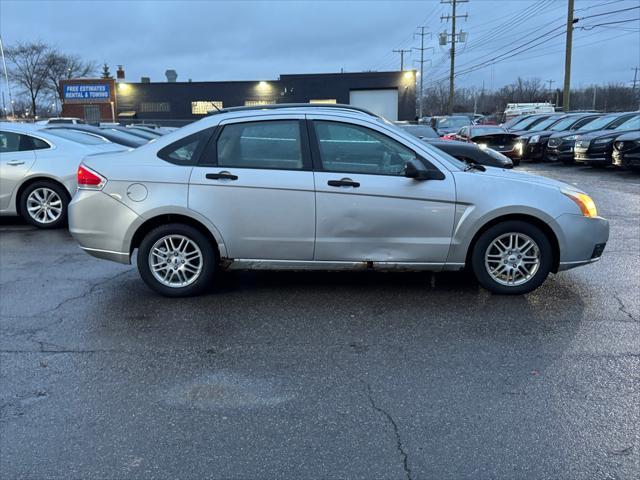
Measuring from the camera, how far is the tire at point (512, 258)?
16.8 ft

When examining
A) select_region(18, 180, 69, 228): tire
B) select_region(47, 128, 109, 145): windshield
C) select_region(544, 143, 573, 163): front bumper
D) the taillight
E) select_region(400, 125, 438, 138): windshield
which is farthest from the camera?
select_region(544, 143, 573, 163): front bumper

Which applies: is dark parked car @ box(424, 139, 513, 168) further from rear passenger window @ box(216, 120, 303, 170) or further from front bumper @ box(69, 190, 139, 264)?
front bumper @ box(69, 190, 139, 264)

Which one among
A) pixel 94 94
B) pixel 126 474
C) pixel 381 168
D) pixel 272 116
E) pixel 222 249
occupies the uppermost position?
pixel 94 94

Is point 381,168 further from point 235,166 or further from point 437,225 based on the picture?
point 235,166

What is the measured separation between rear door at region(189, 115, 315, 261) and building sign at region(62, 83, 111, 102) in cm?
4500

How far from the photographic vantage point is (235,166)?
204 inches

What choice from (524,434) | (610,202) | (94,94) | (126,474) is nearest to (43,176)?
(126,474)

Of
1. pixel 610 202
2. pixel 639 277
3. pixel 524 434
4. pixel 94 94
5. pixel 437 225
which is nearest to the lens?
pixel 524 434

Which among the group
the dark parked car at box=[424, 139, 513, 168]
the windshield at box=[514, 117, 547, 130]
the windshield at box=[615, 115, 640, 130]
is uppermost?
the windshield at box=[514, 117, 547, 130]

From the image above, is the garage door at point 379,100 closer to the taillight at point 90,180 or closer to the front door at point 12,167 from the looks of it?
the front door at point 12,167

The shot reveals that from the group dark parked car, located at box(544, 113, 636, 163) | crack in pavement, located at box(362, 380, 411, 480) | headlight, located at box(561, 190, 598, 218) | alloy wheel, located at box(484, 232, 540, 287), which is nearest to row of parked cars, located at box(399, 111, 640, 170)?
dark parked car, located at box(544, 113, 636, 163)

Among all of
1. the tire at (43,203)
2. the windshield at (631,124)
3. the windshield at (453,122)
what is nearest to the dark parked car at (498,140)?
the windshield at (631,124)

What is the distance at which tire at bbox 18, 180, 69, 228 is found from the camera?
29.1 feet

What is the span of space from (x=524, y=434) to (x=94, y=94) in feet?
160
